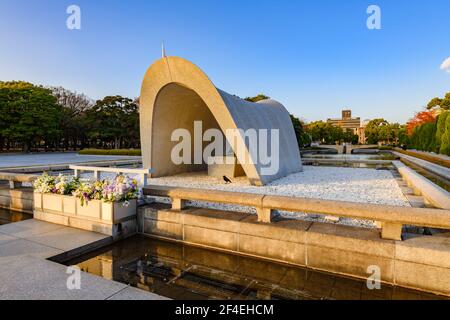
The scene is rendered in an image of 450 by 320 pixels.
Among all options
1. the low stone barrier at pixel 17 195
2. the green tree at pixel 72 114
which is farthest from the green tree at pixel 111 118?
the low stone barrier at pixel 17 195

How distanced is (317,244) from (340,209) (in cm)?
59

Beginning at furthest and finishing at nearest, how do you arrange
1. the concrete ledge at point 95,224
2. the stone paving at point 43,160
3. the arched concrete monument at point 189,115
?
the stone paving at point 43,160 → the arched concrete monument at point 189,115 → the concrete ledge at point 95,224

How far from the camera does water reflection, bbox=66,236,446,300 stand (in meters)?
3.12

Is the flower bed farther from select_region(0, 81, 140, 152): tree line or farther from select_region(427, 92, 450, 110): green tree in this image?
select_region(427, 92, 450, 110): green tree

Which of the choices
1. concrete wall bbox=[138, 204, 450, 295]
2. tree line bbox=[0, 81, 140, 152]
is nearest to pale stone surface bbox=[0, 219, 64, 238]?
concrete wall bbox=[138, 204, 450, 295]

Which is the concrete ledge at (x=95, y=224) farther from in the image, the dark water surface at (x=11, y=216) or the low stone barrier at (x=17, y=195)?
the low stone barrier at (x=17, y=195)

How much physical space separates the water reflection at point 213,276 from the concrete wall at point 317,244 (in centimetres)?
15

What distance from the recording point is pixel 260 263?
3.95 meters

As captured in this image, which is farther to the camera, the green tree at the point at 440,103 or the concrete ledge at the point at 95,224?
the green tree at the point at 440,103

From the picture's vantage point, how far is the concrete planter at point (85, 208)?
4832 millimetres

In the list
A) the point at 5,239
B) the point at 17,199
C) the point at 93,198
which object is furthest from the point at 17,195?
the point at 93,198

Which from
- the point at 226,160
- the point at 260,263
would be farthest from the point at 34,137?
the point at 260,263

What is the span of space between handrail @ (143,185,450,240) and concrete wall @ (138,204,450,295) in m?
0.20
